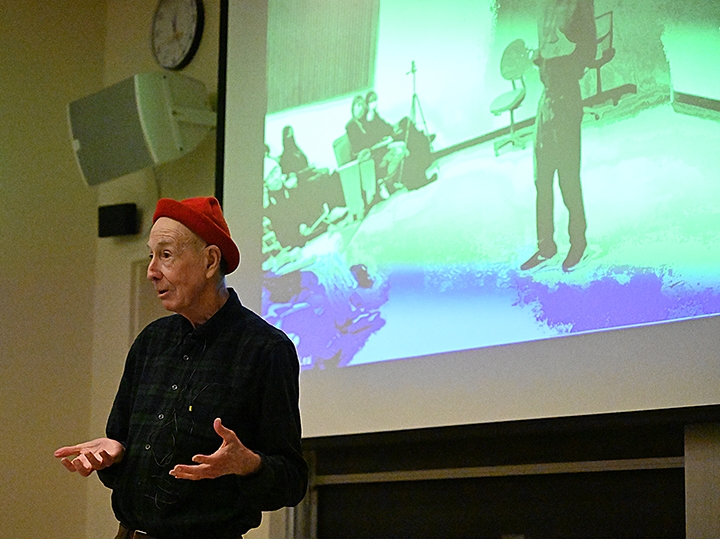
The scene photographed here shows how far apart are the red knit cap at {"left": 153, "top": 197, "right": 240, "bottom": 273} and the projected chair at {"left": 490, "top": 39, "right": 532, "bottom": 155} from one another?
1294mm

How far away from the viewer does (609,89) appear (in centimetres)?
288

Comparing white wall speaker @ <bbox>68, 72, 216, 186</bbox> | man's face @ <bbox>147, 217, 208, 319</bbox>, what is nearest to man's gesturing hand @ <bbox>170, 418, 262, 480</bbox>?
man's face @ <bbox>147, 217, 208, 319</bbox>

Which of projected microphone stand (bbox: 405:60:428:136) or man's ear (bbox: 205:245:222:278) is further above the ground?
projected microphone stand (bbox: 405:60:428:136)

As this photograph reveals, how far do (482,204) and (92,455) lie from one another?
Result: 164 centimetres

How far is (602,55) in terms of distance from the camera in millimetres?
2922

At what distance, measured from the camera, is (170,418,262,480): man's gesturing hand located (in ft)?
5.46

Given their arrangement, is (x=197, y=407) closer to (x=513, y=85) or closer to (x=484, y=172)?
(x=484, y=172)

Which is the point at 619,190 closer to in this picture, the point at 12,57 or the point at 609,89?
the point at 609,89

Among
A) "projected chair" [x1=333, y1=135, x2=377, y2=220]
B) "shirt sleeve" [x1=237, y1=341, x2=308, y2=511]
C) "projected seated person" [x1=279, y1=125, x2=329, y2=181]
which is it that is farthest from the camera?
"projected seated person" [x1=279, y1=125, x2=329, y2=181]

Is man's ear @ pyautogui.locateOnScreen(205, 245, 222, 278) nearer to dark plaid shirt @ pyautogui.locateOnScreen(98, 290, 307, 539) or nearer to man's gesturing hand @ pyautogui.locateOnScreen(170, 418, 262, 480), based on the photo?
dark plaid shirt @ pyautogui.locateOnScreen(98, 290, 307, 539)

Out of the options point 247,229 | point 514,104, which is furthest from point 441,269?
point 247,229

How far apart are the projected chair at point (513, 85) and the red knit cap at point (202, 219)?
4.25 feet

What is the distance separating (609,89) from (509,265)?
59 cm

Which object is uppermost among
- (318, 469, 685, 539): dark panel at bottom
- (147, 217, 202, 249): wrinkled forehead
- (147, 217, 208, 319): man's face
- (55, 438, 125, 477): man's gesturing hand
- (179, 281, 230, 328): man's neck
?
(147, 217, 202, 249): wrinkled forehead
